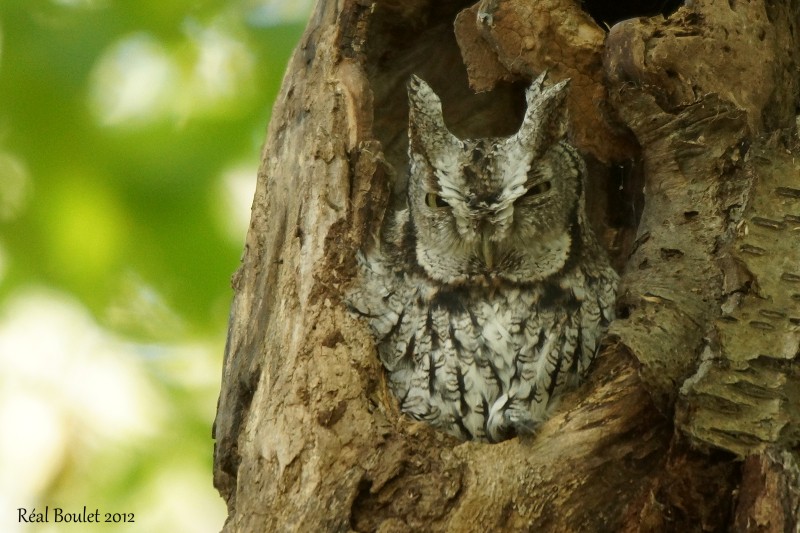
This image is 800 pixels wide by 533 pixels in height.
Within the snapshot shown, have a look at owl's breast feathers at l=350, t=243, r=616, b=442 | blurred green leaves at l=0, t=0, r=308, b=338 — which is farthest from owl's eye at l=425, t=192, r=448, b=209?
blurred green leaves at l=0, t=0, r=308, b=338

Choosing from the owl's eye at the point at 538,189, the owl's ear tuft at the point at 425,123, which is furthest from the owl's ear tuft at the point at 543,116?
the owl's ear tuft at the point at 425,123

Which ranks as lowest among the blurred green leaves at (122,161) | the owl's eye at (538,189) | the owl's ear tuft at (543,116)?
the owl's eye at (538,189)

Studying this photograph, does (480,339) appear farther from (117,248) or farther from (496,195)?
(117,248)

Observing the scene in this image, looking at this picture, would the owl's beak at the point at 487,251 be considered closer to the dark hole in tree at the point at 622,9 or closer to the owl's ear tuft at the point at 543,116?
the owl's ear tuft at the point at 543,116

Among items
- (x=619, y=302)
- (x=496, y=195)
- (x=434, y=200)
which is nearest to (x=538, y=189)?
(x=496, y=195)

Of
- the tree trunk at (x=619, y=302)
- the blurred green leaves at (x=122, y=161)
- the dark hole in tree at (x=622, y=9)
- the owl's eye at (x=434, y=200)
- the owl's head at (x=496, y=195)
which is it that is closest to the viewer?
the tree trunk at (x=619, y=302)

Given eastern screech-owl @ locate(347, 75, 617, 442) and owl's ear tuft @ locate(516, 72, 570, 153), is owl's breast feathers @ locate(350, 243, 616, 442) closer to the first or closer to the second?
eastern screech-owl @ locate(347, 75, 617, 442)

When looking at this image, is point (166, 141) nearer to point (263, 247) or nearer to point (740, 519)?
point (263, 247)
